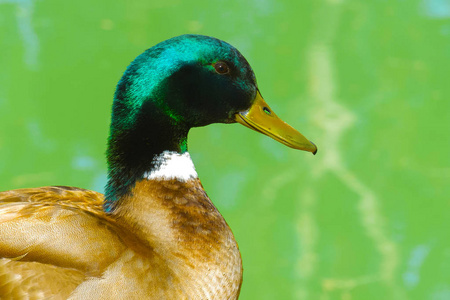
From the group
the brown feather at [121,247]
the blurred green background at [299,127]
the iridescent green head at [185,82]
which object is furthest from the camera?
the blurred green background at [299,127]

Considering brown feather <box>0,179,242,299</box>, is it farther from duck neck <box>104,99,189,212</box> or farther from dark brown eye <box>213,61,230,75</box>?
dark brown eye <box>213,61,230,75</box>

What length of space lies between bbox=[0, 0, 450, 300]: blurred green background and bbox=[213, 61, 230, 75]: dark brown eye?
1631mm

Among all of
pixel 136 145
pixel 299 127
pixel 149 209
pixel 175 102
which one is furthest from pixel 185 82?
pixel 299 127

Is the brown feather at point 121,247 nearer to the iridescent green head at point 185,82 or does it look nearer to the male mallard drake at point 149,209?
the male mallard drake at point 149,209

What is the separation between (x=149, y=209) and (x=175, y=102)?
30 cm

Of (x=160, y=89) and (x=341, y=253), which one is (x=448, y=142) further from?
(x=160, y=89)

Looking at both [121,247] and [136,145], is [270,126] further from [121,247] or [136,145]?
[121,247]

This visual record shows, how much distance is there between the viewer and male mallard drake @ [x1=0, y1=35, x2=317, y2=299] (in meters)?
1.77

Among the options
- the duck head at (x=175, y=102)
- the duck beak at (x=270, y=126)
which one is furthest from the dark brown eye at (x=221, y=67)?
the duck beak at (x=270, y=126)

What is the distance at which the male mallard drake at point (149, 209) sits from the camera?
1.77 metres

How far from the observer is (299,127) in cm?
376

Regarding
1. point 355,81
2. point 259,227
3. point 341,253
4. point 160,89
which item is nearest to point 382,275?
point 341,253

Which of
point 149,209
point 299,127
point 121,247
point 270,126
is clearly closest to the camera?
point 121,247

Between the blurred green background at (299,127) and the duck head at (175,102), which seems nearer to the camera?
the duck head at (175,102)
